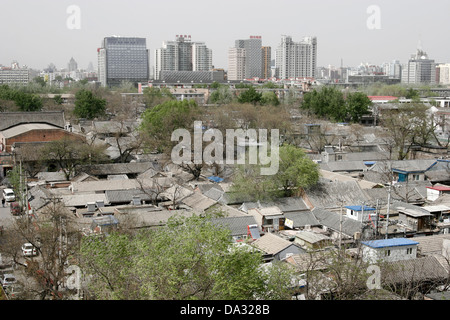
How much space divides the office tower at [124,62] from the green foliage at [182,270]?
45.8m

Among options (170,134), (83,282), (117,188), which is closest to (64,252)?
(83,282)

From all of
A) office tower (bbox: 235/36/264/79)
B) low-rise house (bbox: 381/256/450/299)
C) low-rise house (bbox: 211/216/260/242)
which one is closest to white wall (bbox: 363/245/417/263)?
low-rise house (bbox: 381/256/450/299)

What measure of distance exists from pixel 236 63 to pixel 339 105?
131 feet

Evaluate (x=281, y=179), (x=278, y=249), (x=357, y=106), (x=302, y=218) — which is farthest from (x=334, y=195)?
(x=357, y=106)

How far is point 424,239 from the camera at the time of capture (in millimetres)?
9031

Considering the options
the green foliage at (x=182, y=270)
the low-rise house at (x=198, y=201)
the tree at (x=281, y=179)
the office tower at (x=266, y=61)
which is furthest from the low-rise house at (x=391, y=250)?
the office tower at (x=266, y=61)

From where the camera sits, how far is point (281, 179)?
40.2 feet

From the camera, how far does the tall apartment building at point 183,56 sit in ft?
199

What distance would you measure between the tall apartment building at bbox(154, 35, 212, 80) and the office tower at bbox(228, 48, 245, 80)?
6.17 metres

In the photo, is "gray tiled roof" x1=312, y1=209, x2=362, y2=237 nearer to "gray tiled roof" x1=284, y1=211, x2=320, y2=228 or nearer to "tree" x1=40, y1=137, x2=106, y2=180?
"gray tiled roof" x1=284, y1=211, x2=320, y2=228

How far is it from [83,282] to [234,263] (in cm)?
243

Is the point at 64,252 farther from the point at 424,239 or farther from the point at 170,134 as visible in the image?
the point at 170,134

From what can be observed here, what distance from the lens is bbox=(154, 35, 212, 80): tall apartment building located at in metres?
60.8
